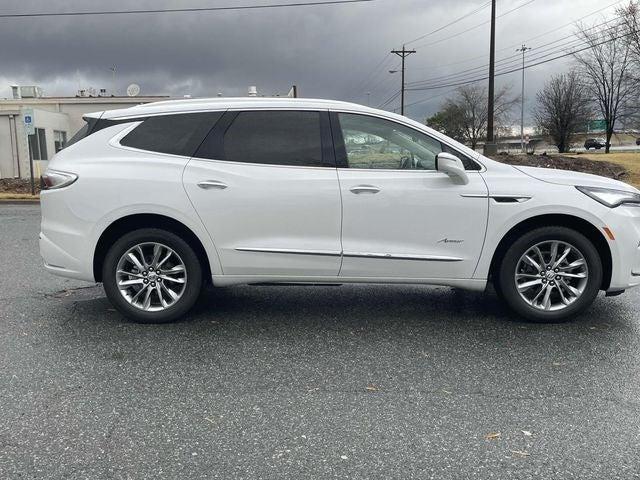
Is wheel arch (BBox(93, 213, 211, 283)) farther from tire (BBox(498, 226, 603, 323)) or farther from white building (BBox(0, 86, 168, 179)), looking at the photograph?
white building (BBox(0, 86, 168, 179))

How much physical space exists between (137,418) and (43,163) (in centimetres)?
2566

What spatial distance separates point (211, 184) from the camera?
4.64m

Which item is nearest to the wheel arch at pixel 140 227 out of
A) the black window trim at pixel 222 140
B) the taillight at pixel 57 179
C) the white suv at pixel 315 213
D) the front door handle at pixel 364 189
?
the white suv at pixel 315 213

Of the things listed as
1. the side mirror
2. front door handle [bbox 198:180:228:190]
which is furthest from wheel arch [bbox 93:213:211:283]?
the side mirror

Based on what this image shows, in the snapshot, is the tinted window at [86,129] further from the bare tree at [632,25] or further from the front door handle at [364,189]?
the bare tree at [632,25]

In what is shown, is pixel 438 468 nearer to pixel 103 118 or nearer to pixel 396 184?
pixel 396 184

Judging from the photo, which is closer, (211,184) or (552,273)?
(211,184)

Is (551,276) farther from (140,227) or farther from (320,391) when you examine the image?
(140,227)

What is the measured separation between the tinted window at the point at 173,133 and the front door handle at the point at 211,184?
315 mm

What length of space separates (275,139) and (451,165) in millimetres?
1454

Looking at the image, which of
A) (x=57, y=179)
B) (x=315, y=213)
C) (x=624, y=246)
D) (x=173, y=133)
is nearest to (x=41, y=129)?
(x=57, y=179)

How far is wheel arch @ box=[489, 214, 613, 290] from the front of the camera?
4.71 meters

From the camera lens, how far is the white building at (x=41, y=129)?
2552 cm

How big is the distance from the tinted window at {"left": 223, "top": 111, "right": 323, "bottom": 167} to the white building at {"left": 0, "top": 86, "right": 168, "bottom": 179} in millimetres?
20703
